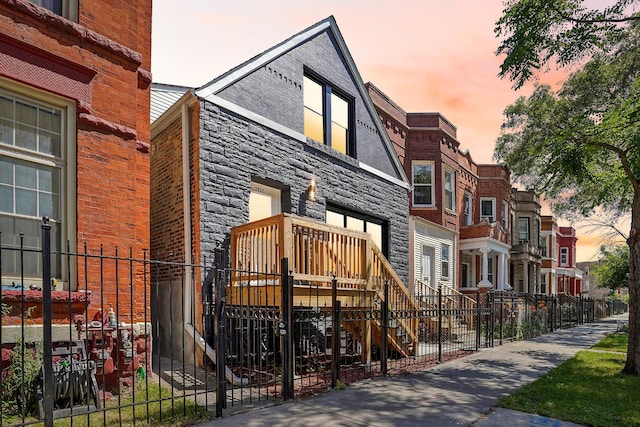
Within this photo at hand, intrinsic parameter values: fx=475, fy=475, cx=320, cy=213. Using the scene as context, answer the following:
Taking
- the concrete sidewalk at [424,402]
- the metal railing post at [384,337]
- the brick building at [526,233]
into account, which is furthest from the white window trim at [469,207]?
the metal railing post at [384,337]

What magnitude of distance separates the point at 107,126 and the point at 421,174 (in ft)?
49.9

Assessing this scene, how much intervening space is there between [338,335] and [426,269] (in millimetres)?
11039

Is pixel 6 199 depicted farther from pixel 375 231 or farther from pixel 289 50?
pixel 375 231

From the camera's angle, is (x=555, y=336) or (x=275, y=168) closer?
(x=275, y=168)

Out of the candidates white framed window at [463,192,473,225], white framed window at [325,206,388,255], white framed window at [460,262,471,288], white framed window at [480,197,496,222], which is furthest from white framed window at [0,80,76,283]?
white framed window at [480,197,496,222]

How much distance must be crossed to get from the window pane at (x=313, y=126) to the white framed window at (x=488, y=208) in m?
15.9

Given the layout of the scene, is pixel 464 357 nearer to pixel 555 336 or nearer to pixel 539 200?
pixel 555 336

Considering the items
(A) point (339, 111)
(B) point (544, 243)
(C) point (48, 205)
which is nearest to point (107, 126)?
(C) point (48, 205)

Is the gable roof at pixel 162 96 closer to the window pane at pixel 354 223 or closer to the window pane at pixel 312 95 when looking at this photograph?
the window pane at pixel 312 95

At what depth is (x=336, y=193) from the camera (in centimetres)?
1262

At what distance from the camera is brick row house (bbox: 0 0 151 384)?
20.9ft

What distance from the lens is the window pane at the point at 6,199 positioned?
20.6ft

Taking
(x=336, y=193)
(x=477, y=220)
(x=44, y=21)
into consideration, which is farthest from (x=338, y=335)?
(x=477, y=220)

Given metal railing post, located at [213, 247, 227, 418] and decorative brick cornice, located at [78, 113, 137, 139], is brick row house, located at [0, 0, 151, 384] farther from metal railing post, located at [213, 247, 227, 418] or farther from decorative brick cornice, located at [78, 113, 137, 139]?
metal railing post, located at [213, 247, 227, 418]
